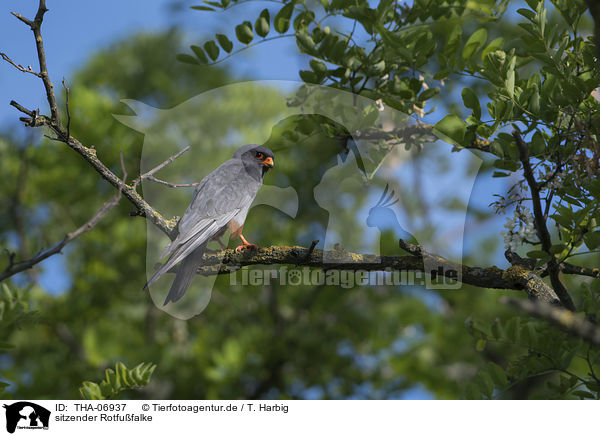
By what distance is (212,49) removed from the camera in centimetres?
279

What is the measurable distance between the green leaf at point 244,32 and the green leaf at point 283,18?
0.45 feet

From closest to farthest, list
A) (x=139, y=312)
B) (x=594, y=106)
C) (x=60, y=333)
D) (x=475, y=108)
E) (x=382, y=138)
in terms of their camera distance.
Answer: (x=594, y=106) → (x=475, y=108) → (x=382, y=138) → (x=60, y=333) → (x=139, y=312)

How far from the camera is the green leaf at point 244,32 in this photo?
271 cm

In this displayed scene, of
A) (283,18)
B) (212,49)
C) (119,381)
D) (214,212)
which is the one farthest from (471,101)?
(119,381)

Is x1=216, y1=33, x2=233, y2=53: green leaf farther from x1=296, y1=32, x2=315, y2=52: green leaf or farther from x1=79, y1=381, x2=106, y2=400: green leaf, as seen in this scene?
x1=79, y1=381, x2=106, y2=400: green leaf

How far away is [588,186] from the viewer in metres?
1.86

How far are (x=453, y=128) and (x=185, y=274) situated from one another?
4.42 ft

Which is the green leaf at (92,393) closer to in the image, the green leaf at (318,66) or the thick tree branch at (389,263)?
the thick tree branch at (389,263)

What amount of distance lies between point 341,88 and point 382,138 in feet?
1.18

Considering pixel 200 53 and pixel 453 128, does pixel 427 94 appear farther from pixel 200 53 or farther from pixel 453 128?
pixel 200 53

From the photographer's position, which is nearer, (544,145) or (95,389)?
(544,145)

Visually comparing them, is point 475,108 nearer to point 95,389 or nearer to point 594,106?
point 594,106
